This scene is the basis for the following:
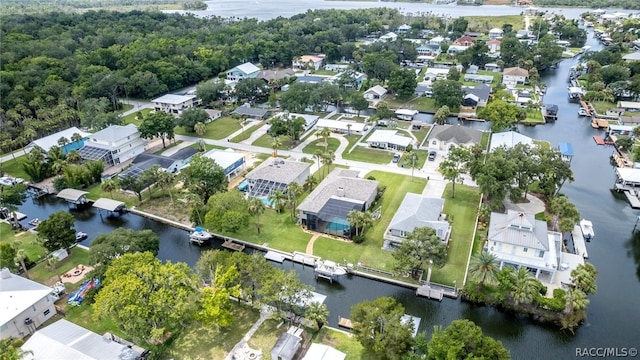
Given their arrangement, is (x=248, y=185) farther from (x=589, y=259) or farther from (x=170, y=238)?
(x=589, y=259)

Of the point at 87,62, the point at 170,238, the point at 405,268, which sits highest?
the point at 87,62

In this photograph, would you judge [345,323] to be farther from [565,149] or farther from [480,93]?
[480,93]

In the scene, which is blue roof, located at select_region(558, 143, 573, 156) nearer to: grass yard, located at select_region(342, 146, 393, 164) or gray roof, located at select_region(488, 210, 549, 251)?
grass yard, located at select_region(342, 146, 393, 164)

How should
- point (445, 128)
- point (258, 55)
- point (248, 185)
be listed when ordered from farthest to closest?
point (258, 55) → point (445, 128) → point (248, 185)

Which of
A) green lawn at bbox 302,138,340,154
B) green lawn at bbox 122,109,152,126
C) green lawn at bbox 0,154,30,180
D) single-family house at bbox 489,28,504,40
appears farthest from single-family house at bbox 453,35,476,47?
green lawn at bbox 0,154,30,180

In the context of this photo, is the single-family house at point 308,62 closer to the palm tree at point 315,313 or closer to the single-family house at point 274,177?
the single-family house at point 274,177

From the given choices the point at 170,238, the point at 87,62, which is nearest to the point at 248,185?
the point at 170,238
